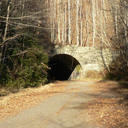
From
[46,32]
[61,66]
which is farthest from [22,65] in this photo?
[61,66]

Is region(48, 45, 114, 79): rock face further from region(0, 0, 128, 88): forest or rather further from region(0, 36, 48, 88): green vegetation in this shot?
region(0, 36, 48, 88): green vegetation

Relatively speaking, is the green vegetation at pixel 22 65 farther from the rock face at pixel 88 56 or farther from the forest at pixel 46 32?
the rock face at pixel 88 56

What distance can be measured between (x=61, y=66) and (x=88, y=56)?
567 centimetres

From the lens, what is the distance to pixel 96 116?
430 cm

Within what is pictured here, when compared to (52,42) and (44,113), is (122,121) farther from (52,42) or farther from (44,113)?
(52,42)

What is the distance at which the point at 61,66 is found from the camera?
68.4 ft

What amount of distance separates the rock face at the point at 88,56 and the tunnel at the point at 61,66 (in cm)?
115

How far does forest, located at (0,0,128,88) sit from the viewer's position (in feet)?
29.4

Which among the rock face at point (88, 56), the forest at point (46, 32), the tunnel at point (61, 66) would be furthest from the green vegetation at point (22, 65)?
the tunnel at point (61, 66)

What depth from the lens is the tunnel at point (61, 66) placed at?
17.9 m

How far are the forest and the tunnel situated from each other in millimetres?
1823

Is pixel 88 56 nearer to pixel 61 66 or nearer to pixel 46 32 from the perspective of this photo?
pixel 46 32

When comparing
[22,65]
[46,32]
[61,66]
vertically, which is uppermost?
[46,32]

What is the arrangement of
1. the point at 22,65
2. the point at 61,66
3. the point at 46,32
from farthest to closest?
1. the point at 61,66
2. the point at 46,32
3. the point at 22,65
